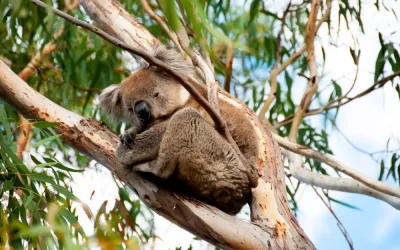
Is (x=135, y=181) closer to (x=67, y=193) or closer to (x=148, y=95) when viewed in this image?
(x=67, y=193)

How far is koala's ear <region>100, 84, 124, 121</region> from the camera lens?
120 inches

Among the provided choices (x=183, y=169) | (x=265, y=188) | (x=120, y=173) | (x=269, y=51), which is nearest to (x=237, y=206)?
(x=265, y=188)

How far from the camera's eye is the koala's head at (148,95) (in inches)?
114

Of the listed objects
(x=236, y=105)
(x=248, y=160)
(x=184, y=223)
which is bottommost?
(x=184, y=223)

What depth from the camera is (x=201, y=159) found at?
2.54 metres

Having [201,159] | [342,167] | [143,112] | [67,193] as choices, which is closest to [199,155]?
[201,159]

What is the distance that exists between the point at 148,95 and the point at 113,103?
0.24 meters

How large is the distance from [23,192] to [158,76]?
35.0 inches

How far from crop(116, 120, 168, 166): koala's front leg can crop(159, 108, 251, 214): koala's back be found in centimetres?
8

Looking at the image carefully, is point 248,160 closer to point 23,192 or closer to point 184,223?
point 184,223

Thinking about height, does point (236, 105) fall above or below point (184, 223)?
above

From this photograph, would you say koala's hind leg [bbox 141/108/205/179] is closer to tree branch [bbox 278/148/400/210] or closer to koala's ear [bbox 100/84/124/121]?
koala's ear [bbox 100/84/124/121]

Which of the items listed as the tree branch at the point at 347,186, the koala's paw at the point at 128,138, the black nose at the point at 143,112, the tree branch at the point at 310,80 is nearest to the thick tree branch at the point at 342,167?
the tree branch at the point at 347,186

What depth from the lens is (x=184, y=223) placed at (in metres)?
2.39
